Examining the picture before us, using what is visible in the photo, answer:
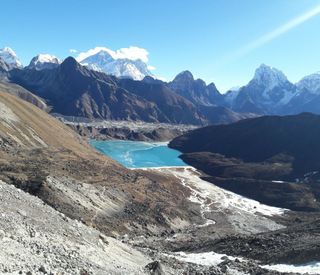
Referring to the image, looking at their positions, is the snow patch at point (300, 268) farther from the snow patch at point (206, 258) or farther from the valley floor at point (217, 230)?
the snow patch at point (206, 258)

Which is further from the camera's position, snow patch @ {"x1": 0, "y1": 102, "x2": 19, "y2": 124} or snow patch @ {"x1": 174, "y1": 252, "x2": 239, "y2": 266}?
snow patch @ {"x1": 0, "y1": 102, "x2": 19, "y2": 124}

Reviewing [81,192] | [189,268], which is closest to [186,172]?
[81,192]

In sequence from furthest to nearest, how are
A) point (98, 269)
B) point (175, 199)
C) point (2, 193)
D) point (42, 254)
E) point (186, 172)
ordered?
point (186, 172) < point (175, 199) < point (2, 193) < point (98, 269) < point (42, 254)

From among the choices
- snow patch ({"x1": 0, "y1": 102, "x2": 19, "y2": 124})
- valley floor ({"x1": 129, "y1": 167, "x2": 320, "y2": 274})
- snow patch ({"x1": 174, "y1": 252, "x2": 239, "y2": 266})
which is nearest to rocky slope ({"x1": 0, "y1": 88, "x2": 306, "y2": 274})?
snow patch ({"x1": 0, "y1": 102, "x2": 19, "y2": 124})

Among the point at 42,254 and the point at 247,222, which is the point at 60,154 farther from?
the point at 42,254

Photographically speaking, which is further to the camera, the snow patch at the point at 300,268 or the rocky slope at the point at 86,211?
the snow patch at the point at 300,268

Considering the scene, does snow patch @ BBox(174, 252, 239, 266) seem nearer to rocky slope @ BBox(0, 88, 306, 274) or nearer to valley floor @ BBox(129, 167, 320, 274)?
valley floor @ BBox(129, 167, 320, 274)

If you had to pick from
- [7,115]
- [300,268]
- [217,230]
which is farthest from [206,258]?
[7,115]

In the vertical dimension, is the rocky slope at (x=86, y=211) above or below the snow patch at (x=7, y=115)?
below

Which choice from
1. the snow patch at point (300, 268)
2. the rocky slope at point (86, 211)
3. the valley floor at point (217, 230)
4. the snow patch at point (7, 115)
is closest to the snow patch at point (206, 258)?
the valley floor at point (217, 230)

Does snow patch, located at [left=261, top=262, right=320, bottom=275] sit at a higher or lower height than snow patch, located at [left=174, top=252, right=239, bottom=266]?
higher

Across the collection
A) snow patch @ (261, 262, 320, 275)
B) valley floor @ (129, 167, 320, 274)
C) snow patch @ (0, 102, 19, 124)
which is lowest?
valley floor @ (129, 167, 320, 274)
